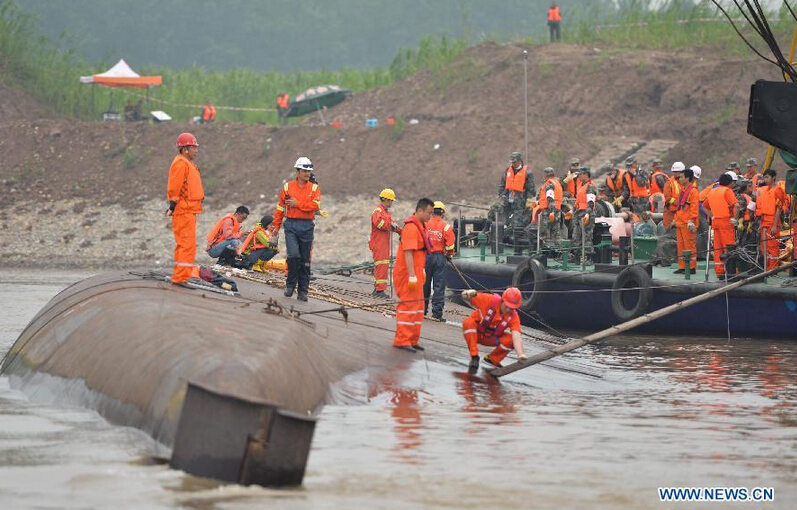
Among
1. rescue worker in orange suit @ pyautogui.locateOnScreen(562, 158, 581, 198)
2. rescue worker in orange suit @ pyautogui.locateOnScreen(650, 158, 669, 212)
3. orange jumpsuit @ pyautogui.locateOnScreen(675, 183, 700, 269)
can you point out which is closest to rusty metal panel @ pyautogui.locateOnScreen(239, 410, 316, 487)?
→ orange jumpsuit @ pyautogui.locateOnScreen(675, 183, 700, 269)

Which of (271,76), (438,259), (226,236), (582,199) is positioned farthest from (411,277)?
(271,76)

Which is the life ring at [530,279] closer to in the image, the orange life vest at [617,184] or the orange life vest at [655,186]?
the orange life vest at [617,184]

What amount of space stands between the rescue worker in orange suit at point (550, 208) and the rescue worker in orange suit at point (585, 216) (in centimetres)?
36

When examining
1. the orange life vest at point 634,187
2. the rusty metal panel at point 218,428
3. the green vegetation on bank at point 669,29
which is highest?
the green vegetation on bank at point 669,29

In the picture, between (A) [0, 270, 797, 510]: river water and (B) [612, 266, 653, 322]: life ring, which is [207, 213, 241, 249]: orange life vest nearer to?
(B) [612, 266, 653, 322]: life ring

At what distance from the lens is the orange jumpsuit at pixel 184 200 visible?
55.8 feet

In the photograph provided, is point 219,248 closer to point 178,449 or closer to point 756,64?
point 178,449

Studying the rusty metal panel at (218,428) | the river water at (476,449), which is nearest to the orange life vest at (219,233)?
the river water at (476,449)

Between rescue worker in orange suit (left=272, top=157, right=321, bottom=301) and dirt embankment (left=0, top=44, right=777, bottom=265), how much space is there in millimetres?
23270

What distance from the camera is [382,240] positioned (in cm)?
2327

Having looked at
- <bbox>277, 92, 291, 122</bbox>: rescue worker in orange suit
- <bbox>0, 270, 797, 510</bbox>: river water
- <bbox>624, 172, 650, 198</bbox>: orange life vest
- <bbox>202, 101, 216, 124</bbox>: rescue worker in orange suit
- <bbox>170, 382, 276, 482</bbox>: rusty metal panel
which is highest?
<bbox>277, 92, 291, 122</bbox>: rescue worker in orange suit

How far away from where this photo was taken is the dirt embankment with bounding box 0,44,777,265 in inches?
1829

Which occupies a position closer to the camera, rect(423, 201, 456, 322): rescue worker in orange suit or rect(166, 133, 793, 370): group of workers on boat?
rect(166, 133, 793, 370): group of workers on boat

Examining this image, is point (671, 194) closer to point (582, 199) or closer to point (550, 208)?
point (582, 199)
